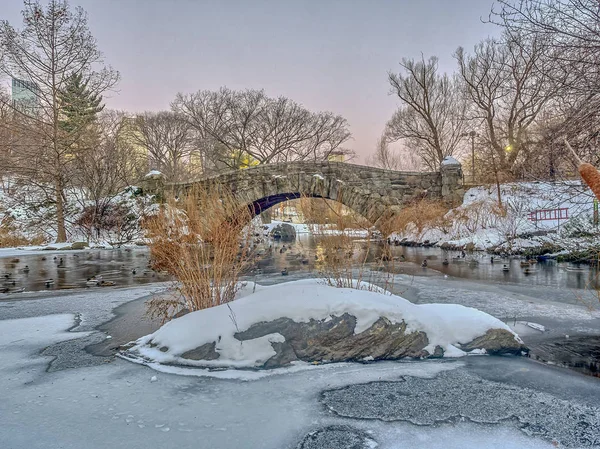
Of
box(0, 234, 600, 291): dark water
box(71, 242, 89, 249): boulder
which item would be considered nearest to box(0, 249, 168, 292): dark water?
box(0, 234, 600, 291): dark water

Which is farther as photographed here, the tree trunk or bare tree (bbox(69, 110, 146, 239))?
bare tree (bbox(69, 110, 146, 239))

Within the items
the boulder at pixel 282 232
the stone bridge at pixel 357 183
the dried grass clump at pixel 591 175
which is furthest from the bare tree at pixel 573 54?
the boulder at pixel 282 232

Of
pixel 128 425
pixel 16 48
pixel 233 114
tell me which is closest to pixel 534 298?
pixel 128 425

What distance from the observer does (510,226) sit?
12836mm

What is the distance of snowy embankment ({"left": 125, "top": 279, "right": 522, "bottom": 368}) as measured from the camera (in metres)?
3.18

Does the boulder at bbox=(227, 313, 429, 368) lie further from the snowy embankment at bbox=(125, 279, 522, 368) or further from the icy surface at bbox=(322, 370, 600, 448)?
the icy surface at bbox=(322, 370, 600, 448)

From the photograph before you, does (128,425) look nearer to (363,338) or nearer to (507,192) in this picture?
(363,338)

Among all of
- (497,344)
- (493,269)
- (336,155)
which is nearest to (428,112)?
(336,155)

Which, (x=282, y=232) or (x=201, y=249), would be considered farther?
(x=282, y=232)

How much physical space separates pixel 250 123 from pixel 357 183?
1685cm

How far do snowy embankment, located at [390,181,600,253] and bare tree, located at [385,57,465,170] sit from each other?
33.3ft

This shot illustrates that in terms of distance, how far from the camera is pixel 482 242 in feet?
43.8

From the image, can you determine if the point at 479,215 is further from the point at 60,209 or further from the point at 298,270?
the point at 60,209

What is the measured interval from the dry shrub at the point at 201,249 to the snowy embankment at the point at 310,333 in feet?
1.24
